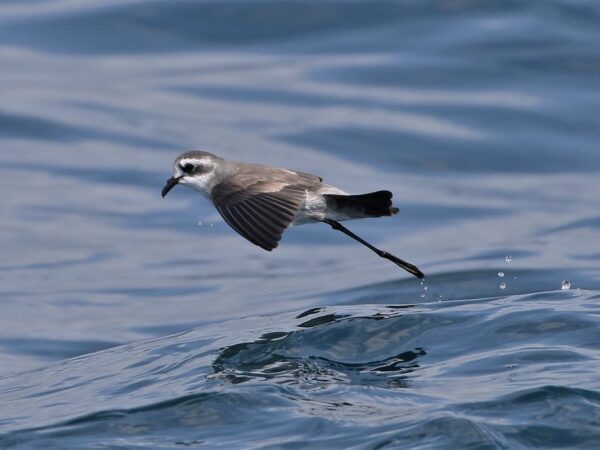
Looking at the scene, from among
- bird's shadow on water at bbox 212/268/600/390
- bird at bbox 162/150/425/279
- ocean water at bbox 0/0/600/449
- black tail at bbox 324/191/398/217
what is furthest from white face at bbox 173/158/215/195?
bird's shadow on water at bbox 212/268/600/390

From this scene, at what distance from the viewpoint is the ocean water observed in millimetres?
6281

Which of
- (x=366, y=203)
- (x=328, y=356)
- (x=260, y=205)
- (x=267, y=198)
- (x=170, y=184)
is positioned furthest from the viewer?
(x=170, y=184)

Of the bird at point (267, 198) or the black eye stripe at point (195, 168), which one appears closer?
the bird at point (267, 198)

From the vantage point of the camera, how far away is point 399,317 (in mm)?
7727

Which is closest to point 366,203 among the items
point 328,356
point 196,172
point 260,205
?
point 260,205

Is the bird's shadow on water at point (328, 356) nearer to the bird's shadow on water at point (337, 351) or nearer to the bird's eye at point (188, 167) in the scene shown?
the bird's shadow on water at point (337, 351)

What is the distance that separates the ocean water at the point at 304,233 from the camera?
20.6 feet

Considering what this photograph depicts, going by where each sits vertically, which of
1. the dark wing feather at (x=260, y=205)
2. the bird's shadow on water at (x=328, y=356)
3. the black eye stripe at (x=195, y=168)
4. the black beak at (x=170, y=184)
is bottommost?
the bird's shadow on water at (x=328, y=356)

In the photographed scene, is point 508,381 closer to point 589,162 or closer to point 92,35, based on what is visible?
point 589,162

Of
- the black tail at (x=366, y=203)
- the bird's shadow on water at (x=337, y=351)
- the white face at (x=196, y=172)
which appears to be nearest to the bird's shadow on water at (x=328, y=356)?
the bird's shadow on water at (x=337, y=351)

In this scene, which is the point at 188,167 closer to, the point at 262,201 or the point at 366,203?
the point at 262,201

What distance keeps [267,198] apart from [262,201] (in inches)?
2.9

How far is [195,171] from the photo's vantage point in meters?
8.41

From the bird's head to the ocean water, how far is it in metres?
0.96
